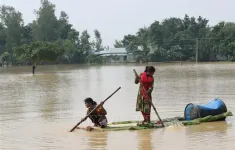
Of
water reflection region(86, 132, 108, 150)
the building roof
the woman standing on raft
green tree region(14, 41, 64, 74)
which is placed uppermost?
the building roof

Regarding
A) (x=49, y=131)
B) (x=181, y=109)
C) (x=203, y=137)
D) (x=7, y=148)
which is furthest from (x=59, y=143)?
(x=181, y=109)

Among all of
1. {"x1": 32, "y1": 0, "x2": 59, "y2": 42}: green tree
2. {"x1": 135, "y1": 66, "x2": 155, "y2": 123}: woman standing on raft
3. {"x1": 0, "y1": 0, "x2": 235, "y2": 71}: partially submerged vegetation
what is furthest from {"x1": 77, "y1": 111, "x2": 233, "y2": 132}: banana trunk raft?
{"x1": 32, "y1": 0, "x2": 59, "y2": 42}: green tree

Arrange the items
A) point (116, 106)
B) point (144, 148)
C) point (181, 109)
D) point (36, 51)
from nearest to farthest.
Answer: point (144, 148)
point (181, 109)
point (116, 106)
point (36, 51)

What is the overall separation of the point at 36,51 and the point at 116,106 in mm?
27732

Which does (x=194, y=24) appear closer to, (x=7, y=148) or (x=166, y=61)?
(x=166, y=61)

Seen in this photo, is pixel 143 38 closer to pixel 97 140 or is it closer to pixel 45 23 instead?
pixel 45 23

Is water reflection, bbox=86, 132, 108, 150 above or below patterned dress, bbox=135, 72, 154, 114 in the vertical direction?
below

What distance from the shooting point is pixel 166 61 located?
76.3 metres

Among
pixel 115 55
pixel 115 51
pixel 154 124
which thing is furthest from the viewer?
pixel 115 51

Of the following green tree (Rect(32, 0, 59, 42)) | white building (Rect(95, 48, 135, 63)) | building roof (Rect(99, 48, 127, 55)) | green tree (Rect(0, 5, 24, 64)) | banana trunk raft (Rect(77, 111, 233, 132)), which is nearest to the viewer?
banana trunk raft (Rect(77, 111, 233, 132))

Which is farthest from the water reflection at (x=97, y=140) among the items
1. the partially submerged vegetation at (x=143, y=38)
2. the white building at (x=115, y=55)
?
the white building at (x=115, y=55)

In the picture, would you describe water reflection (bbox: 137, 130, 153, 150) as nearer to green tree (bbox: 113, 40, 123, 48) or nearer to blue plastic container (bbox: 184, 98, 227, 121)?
blue plastic container (bbox: 184, 98, 227, 121)

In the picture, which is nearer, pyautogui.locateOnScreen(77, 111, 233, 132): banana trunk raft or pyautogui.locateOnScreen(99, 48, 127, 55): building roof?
pyautogui.locateOnScreen(77, 111, 233, 132): banana trunk raft

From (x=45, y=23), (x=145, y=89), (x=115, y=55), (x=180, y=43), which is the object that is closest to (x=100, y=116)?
(x=145, y=89)
